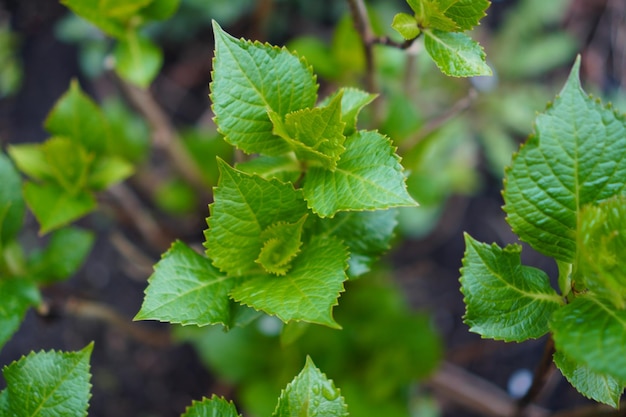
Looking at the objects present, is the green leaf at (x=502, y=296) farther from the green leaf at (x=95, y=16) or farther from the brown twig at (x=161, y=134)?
the brown twig at (x=161, y=134)

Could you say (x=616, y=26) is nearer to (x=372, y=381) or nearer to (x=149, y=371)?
(x=372, y=381)

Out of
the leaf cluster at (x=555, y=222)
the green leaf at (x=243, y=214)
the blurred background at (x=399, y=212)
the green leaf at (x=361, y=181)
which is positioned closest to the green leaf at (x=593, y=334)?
the leaf cluster at (x=555, y=222)

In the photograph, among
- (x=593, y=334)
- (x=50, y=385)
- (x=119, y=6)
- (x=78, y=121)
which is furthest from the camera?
(x=78, y=121)

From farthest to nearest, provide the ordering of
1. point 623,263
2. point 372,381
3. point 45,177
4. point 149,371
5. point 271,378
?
point 149,371 → point 271,378 → point 372,381 → point 45,177 → point 623,263

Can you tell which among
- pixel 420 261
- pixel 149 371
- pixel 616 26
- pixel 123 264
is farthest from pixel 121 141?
pixel 616 26

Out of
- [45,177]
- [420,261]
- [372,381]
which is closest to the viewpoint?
[45,177]

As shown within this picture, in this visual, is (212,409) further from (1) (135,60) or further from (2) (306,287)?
(1) (135,60)

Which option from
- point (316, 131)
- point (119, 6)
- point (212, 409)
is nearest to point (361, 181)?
point (316, 131)
